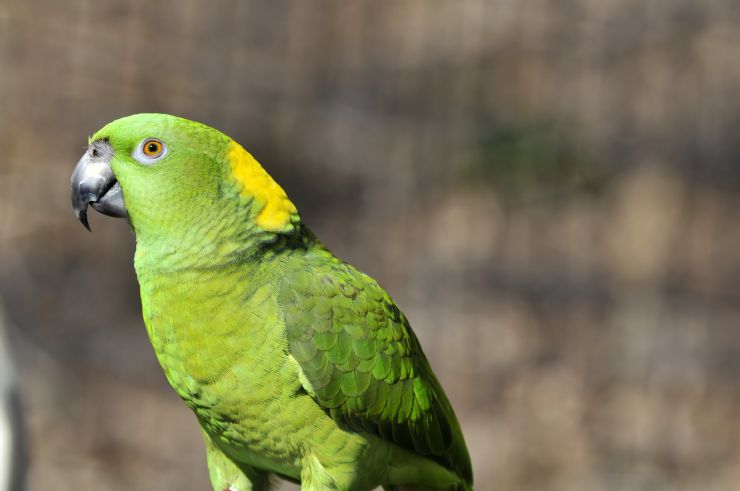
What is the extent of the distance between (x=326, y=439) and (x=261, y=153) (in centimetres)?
482

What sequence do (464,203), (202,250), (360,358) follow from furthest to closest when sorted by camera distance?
(464,203) → (360,358) → (202,250)

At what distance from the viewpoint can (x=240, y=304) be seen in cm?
221

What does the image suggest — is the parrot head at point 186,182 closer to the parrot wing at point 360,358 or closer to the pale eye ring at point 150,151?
the pale eye ring at point 150,151

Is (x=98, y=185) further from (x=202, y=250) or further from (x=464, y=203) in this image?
(x=464, y=203)

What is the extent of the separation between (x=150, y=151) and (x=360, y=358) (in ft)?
2.28

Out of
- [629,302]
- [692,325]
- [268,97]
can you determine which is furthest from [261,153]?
[692,325]

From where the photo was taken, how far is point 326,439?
226cm

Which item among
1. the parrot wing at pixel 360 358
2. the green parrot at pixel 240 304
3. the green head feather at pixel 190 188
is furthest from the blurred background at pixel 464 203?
the green head feather at pixel 190 188

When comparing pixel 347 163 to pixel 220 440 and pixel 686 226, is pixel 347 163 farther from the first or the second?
pixel 220 440

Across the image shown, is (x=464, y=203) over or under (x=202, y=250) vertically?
under

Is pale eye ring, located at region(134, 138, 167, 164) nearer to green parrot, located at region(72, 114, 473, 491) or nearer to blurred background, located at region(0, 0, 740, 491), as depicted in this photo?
green parrot, located at region(72, 114, 473, 491)

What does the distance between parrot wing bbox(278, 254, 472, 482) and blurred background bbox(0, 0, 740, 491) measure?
3.41 metres

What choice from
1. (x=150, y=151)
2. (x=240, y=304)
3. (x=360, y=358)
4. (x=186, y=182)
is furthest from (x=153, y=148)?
(x=360, y=358)

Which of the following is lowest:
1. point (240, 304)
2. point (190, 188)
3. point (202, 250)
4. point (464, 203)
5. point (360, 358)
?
point (464, 203)
